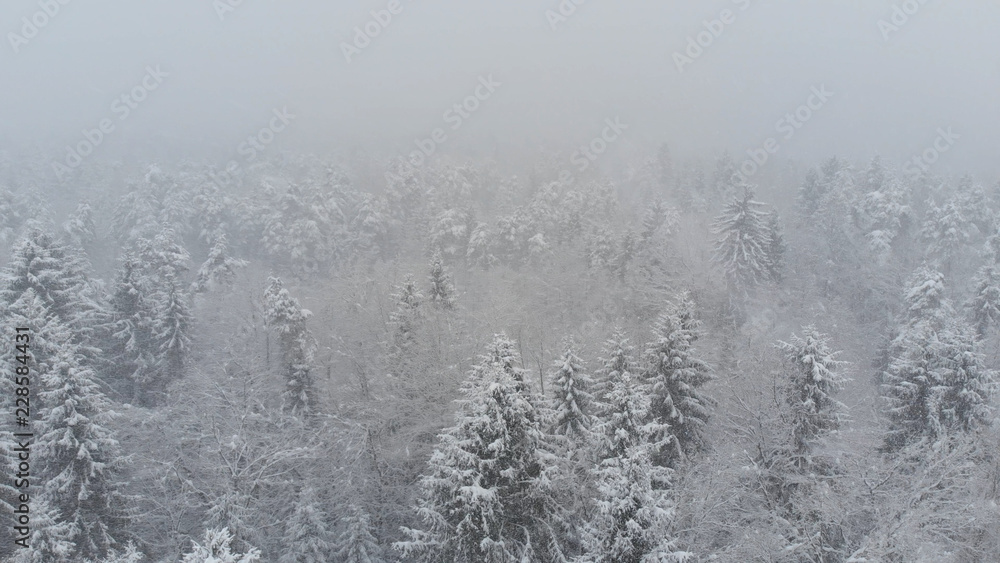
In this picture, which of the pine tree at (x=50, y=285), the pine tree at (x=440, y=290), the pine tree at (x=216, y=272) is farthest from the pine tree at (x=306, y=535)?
the pine tree at (x=216, y=272)

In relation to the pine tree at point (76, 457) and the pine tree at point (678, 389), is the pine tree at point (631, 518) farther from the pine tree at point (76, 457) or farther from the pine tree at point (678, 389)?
the pine tree at point (76, 457)

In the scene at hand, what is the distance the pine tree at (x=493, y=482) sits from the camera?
42.4 ft

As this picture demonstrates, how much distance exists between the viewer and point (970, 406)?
20.4 meters

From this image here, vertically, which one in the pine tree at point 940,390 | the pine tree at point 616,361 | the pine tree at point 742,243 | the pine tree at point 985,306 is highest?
the pine tree at point 742,243

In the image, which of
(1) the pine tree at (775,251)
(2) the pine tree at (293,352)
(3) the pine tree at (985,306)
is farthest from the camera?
(1) the pine tree at (775,251)

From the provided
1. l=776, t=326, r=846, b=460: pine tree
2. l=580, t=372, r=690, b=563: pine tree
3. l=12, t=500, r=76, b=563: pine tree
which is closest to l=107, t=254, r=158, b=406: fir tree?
l=12, t=500, r=76, b=563: pine tree

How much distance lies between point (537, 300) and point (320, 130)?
73.7 meters

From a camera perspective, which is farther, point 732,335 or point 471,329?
point 732,335

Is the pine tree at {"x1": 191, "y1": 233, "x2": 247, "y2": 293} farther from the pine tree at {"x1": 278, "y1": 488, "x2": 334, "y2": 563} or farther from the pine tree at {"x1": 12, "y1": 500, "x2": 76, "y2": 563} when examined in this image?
the pine tree at {"x1": 278, "y1": 488, "x2": 334, "y2": 563}

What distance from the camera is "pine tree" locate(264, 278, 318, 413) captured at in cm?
2548

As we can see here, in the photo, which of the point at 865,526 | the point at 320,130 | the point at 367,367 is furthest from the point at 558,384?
the point at 320,130

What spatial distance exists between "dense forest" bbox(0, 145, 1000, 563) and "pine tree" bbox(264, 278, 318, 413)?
0.19m

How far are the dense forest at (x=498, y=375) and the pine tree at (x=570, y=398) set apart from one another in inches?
4.8

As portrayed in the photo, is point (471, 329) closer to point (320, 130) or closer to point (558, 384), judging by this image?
point (558, 384)
